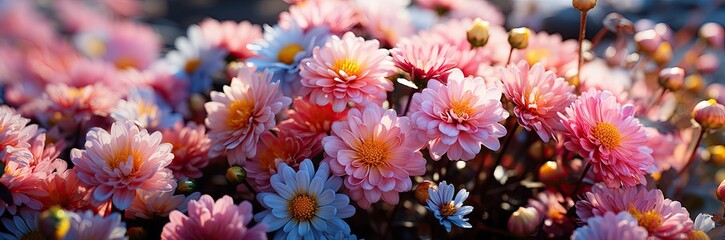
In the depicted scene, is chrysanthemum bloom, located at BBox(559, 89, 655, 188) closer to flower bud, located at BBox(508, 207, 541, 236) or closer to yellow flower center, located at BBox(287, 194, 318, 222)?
flower bud, located at BBox(508, 207, 541, 236)

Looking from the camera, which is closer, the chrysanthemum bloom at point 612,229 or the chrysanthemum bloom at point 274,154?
the chrysanthemum bloom at point 612,229

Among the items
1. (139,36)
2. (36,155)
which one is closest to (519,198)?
(36,155)

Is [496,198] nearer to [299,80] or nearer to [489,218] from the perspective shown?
[489,218]

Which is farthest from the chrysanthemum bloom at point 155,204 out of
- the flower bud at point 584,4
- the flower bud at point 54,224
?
the flower bud at point 584,4

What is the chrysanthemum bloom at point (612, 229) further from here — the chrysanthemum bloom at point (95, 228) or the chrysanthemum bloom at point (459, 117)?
the chrysanthemum bloom at point (95, 228)

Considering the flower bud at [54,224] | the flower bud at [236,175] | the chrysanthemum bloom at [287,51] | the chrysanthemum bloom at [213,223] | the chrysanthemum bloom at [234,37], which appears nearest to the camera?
the flower bud at [54,224]

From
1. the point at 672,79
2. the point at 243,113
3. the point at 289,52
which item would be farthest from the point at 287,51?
the point at 672,79

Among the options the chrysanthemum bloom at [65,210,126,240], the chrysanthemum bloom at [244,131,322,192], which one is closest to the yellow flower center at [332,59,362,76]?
the chrysanthemum bloom at [244,131,322,192]
